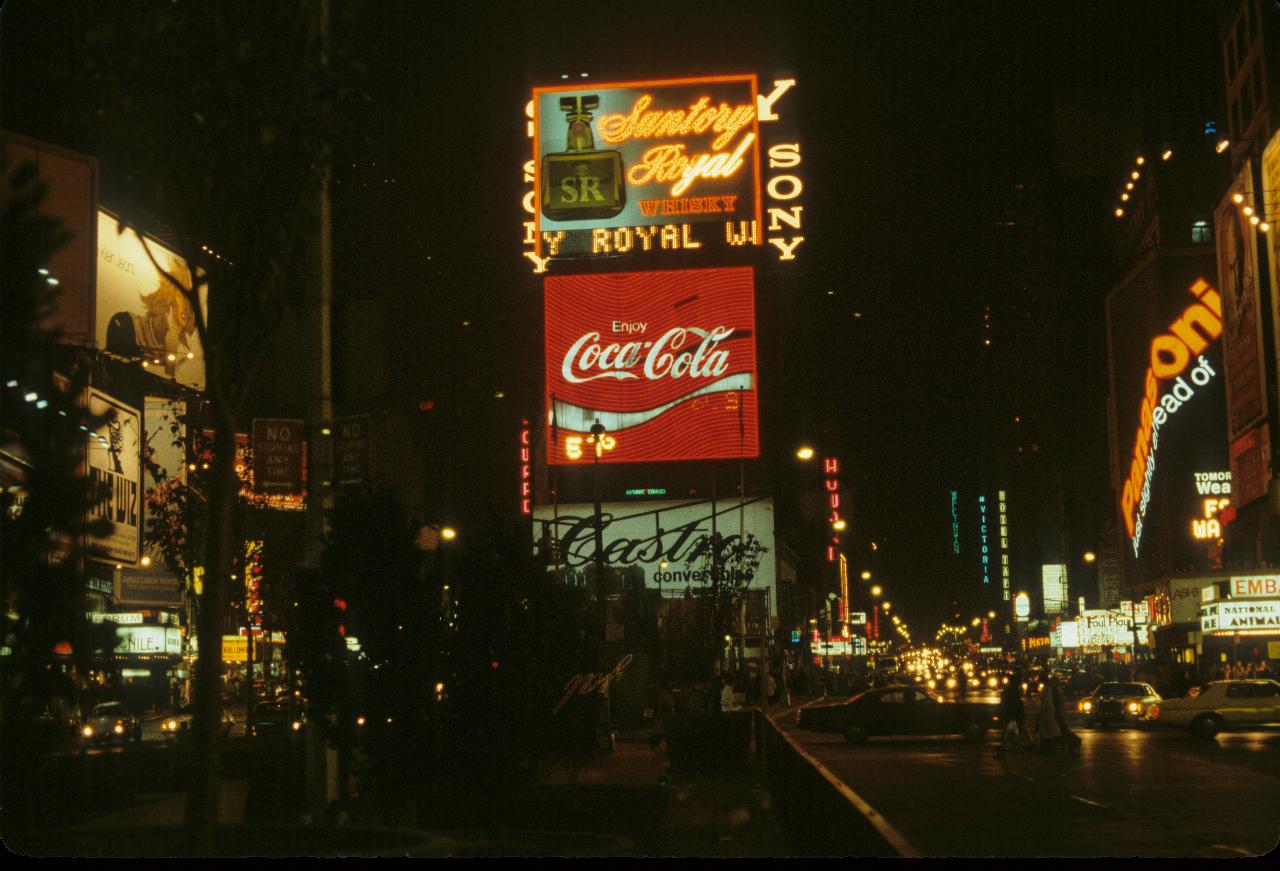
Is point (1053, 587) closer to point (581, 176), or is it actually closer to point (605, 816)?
point (581, 176)

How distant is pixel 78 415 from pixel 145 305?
27.1 metres

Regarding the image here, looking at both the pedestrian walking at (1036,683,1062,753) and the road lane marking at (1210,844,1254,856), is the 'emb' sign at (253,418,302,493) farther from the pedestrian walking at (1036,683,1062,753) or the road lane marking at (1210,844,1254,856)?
the pedestrian walking at (1036,683,1062,753)

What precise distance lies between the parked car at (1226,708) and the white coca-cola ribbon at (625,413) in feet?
94.8

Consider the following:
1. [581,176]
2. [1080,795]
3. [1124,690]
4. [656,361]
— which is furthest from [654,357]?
[1080,795]

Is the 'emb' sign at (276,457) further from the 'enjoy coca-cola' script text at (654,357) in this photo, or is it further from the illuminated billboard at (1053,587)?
the illuminated billboard at (1053,587)

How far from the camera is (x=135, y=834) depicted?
10.9 m

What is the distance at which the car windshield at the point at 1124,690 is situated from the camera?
47438mm

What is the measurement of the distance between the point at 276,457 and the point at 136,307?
72.0 feet

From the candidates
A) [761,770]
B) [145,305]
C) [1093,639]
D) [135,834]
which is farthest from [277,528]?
[1093,639]

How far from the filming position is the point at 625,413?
220 feet

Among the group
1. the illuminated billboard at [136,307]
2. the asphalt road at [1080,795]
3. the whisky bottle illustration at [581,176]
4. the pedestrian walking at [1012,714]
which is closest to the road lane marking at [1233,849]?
the asphalt road at [1080,795]

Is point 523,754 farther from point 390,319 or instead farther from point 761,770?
point 390,319

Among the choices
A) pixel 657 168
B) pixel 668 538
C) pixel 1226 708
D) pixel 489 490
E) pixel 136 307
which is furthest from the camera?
pixel 489 490

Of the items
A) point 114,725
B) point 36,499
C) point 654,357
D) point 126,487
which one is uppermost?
point 654,357
